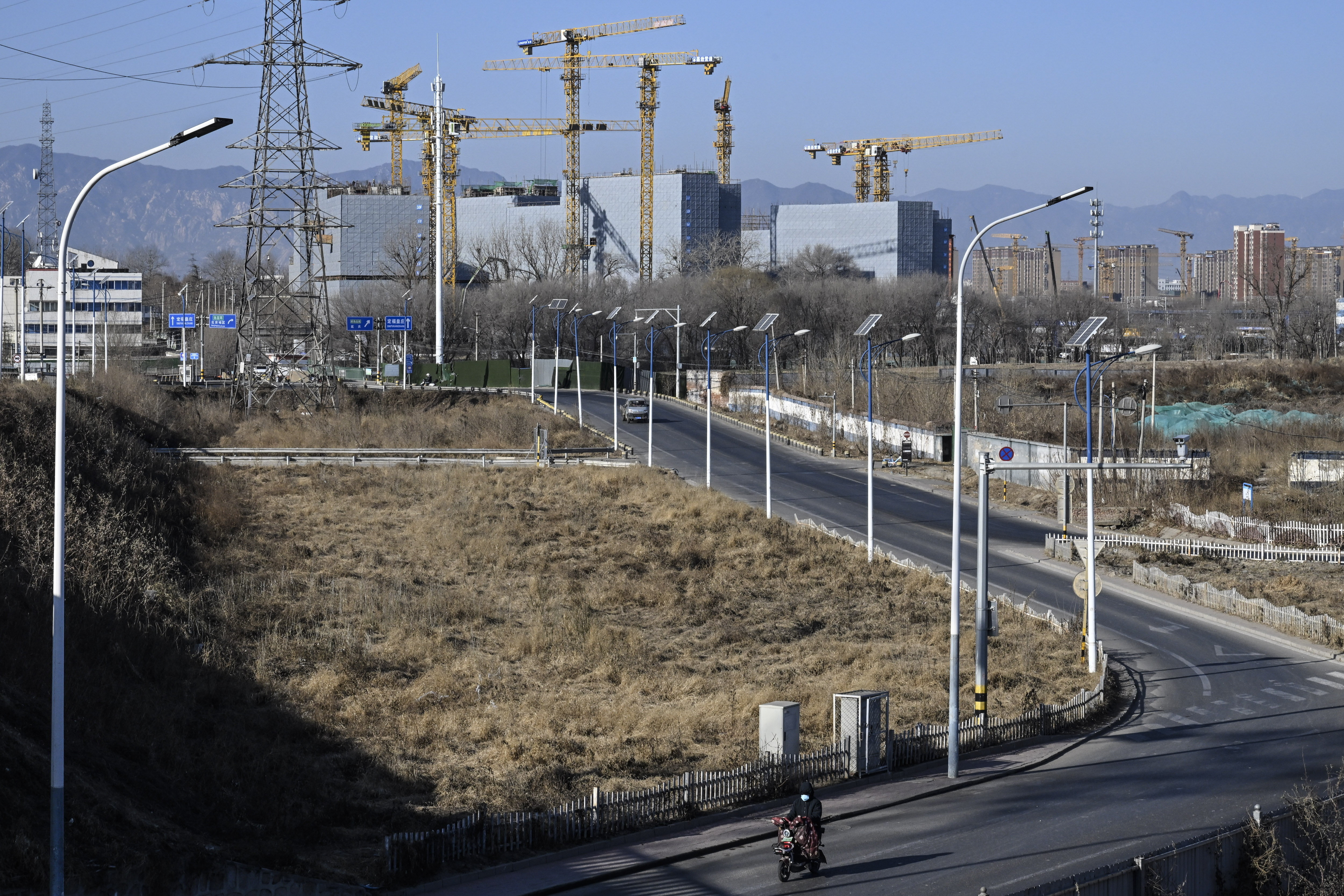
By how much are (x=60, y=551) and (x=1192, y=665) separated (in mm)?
27110

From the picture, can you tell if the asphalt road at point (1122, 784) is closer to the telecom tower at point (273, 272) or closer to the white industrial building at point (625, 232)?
the telecom tower at point (273, 272)

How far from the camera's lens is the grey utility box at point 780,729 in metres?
21.5

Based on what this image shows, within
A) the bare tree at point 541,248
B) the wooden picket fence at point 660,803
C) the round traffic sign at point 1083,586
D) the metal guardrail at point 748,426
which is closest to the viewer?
the wooden picket fence at point 660,803

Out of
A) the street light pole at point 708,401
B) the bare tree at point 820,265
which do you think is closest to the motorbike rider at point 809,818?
the street light pole at point 708,401

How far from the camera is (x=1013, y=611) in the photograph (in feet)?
122

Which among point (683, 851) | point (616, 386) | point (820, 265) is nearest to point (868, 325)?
point (683, 851)

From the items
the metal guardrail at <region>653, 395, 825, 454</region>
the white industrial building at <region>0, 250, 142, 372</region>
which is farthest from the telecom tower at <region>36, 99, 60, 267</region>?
the metal guardrail at <region>653, 395, 825, 454</region>

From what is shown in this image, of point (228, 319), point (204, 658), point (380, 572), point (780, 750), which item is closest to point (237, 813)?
point (780, 750)

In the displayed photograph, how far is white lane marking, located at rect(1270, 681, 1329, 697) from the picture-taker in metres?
28.5

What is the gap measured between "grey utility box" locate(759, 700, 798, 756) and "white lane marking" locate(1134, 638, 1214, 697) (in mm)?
12358

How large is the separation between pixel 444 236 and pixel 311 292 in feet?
345

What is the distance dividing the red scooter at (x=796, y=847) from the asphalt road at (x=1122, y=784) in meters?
0.22

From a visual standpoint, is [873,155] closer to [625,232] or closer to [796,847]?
[625,232]

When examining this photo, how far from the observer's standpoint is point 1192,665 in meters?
31.7
